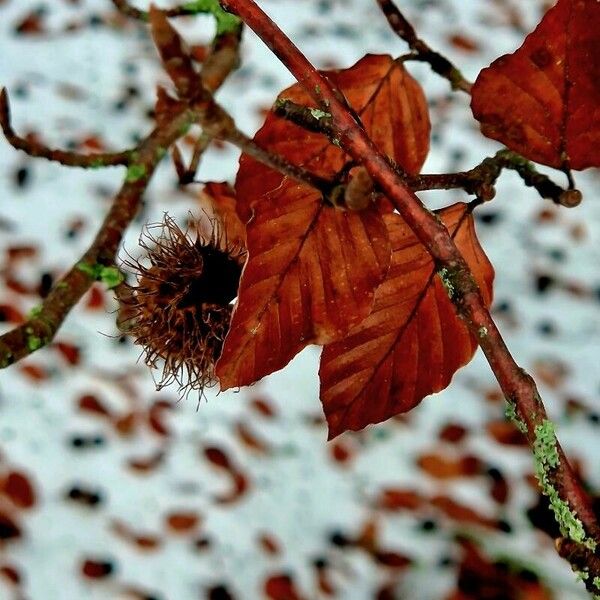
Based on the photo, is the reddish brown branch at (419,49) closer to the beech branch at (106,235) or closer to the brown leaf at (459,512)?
the beech branch at (106,235)

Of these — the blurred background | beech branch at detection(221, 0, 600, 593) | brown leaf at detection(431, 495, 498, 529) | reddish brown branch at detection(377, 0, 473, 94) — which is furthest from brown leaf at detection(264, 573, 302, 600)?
beech branch at detection(221, 0, 600, 593)

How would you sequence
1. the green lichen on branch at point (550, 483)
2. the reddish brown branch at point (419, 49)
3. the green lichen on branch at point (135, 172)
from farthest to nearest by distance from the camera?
the green lichen on branch at point (135, 172), the reddish brown branch at point (419, 49), the green lichen on branch at point (550, 483)

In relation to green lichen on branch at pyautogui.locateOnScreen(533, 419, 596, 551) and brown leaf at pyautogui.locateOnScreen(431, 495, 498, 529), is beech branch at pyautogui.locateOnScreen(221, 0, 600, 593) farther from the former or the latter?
brown leaf at pyautogui.locateOnScreen(431, 495, 498, 529)

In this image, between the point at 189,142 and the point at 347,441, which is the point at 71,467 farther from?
the point at 189,142

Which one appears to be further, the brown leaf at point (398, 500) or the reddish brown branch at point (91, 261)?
the brown leaf at point (398, 500)

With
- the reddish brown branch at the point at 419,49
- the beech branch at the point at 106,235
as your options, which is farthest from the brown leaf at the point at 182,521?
the reddish brown branch at the point at 419,49

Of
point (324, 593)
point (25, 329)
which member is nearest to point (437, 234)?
point (25, 329)
